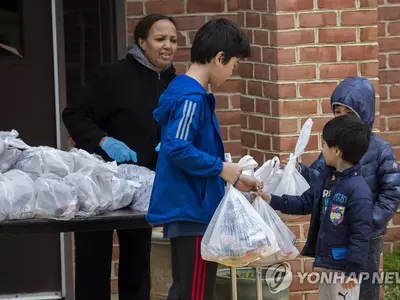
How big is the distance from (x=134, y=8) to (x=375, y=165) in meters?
2.13

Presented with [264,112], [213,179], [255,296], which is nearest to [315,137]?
[264,112]

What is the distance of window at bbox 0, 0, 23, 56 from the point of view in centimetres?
750

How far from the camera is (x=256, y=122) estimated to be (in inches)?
286

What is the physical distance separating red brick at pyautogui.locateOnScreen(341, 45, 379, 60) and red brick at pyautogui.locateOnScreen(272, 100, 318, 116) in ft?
1.06

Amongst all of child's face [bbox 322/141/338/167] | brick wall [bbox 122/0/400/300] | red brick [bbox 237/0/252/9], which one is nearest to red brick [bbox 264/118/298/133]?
brick wall [bbox 122/0/400/300]

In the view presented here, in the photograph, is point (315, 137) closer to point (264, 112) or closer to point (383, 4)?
point (264, 112)

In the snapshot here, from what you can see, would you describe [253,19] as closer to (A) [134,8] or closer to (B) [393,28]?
(A) [134,8]

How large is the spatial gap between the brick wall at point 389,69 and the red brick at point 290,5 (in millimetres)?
853

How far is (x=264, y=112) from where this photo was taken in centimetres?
714

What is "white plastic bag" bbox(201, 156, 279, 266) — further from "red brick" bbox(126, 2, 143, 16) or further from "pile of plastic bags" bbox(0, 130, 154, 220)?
"red brick" bbox(126, 2, 143, 16)

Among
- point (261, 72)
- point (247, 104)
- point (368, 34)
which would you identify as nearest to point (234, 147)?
point (247, 104)

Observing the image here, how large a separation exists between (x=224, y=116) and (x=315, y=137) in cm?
74

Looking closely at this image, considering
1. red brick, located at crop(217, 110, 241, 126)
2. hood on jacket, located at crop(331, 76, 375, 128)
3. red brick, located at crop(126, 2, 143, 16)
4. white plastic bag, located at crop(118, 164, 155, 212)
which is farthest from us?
red brick, located at crop(217, 110, 241, 126)

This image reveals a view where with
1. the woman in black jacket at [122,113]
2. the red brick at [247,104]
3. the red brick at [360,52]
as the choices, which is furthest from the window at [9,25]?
the red brick at [360,52]
